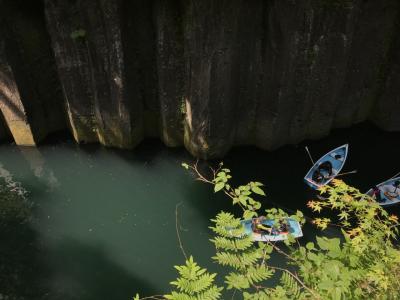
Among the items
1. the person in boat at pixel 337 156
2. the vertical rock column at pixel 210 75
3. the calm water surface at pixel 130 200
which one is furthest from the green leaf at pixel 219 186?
the person in boat at pixel 337 156

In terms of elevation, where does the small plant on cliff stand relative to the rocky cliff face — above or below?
above

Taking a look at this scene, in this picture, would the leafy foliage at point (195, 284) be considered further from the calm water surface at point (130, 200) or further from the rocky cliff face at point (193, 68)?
the rocky cliff face at point (193, 68)

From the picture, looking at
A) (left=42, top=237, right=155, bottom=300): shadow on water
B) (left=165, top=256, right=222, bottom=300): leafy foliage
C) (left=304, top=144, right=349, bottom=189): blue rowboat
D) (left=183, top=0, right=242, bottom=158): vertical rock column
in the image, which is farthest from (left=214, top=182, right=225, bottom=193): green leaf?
(left=304, top=144, right=349, bottom=189): blue rowboat

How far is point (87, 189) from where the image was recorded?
A: 450 inches

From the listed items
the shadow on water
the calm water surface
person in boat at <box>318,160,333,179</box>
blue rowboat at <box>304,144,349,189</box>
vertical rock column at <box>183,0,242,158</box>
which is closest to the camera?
the shadow on water

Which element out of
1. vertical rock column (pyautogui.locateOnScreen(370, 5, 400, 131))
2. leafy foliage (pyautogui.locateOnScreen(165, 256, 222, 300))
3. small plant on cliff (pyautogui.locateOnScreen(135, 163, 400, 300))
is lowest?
vertical rock column (pyautogui.locateOnScreen(370, 5, 400, 131))

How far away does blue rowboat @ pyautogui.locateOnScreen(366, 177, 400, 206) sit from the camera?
1073cm

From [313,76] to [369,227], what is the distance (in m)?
8.60

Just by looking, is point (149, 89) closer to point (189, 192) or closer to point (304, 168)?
point (189, 192)

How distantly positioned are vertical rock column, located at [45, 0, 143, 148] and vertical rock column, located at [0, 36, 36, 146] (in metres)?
1.40

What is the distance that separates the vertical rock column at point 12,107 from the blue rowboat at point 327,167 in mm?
9206

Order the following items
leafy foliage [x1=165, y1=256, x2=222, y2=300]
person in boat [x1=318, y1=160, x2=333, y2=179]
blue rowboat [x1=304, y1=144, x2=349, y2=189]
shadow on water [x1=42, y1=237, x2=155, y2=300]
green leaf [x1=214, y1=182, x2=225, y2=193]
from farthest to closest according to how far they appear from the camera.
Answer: person in boat [x1=318, y1=160, x2=333, y2=179] < blue rowboat [x1=304, y1=144, x2=349, y2=189] < shadow on water [x1=42, y1=237, x2=155, y2=300] < green leaf [x1=214, y1=182, x2=225, y2=193] < leafy foliage [x1=165, y1=256, x2=222, y2=300]

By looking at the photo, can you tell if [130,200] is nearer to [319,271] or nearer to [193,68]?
[193,68]

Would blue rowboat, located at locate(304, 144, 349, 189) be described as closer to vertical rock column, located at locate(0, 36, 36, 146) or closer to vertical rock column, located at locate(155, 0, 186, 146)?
vertical rock column, located at locate(155, 0, 186, 146)
